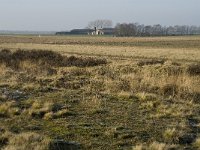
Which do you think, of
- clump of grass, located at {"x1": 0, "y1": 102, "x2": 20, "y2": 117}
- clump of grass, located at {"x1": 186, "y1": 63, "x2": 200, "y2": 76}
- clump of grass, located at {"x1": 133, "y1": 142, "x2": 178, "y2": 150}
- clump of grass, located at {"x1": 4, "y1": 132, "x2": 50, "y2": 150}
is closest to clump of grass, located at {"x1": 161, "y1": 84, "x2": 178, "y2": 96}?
clump of grass, located at {"x1": 186, "y1": 63, "x2": 200, "y2": 76}

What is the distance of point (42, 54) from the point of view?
30594 mm

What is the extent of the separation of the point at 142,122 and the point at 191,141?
1815 millimetres

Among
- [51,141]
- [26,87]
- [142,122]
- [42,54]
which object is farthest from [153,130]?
[42,54]

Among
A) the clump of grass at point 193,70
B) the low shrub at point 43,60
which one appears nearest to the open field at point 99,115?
the clump of grass at point 193,70

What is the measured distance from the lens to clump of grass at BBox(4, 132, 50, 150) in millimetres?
7676

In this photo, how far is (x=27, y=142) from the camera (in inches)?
315

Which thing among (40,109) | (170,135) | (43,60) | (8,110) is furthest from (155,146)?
(43,60)

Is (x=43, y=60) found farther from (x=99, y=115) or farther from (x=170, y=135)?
(x=170, y=135)

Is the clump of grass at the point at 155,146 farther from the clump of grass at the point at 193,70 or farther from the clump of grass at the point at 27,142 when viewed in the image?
the clump of grass at the point at 193,70

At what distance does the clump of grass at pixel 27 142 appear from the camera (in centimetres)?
768

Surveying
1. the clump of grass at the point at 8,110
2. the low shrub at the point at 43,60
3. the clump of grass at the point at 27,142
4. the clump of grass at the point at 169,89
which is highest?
the clump of grass at the point at 27,142

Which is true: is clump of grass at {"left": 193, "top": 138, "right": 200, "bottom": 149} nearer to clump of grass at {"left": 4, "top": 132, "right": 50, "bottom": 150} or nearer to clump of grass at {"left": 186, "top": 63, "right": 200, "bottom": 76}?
clump of grass at {"left": 4, "top": 132, "right": 50, "bottom": 150}

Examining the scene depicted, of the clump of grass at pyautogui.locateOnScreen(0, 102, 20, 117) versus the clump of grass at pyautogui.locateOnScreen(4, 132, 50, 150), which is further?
the clump of grass at pyautogui.locateOnScreen(0, 102, 20, 117)

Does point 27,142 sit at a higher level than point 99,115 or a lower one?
higher
